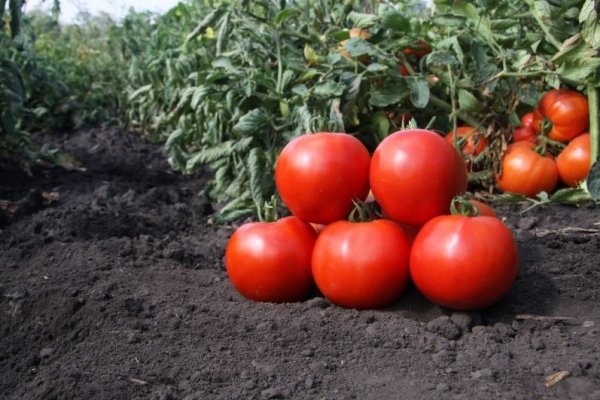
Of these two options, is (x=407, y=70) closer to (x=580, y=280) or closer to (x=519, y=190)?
(x=519, y=190)

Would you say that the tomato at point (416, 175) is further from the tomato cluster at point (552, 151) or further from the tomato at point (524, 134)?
the tomato at point (524, 134)

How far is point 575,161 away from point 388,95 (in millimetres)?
871

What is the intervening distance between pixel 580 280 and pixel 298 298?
855 millimetres

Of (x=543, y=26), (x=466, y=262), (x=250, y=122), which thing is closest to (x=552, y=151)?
(x=543, y=26)

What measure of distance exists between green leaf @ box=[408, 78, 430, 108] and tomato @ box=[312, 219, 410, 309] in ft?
3.78

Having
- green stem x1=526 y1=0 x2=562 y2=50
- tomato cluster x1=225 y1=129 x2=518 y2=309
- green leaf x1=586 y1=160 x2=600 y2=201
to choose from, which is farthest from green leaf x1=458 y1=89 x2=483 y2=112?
tomato cluster x1=225 y1=129 x2=518 y2=309

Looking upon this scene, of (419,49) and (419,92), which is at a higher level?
(419,49)

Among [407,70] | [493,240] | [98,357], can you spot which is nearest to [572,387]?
[493,240]

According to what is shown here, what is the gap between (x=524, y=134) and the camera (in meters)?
3.46

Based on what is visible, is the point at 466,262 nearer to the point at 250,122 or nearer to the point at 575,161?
the point at 575,161

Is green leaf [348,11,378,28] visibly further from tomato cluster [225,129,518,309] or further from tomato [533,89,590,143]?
tomato cluster [225,129,518,309]

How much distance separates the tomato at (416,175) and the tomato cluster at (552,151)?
1.29 meters

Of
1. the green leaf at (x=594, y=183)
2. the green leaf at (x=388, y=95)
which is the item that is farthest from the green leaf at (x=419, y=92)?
the green leaf at (x=594, y=183)

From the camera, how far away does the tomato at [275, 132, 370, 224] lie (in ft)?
6.95
